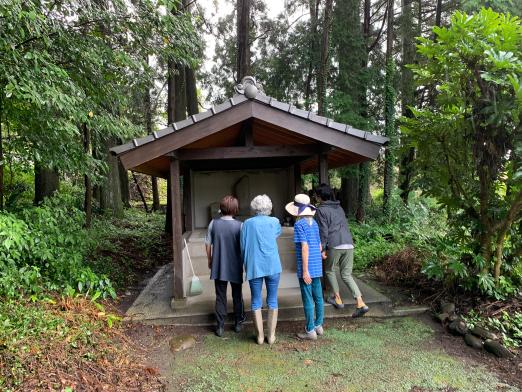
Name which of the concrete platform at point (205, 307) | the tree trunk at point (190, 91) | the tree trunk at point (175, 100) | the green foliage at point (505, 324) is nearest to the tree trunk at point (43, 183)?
the tree trunk at point (175, 100)

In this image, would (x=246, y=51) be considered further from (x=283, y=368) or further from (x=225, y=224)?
(x=283, y=368)

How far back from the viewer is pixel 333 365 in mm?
3430

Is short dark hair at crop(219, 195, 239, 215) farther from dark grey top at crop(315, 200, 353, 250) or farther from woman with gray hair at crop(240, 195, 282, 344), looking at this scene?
dark grey top at crop(315, 200, 353, 250)

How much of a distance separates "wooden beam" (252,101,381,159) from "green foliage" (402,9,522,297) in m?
0.74

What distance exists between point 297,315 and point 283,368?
123cm

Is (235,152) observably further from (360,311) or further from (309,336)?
(360,311)

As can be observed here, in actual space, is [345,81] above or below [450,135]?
above

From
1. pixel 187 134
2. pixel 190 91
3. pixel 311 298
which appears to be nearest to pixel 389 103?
pixel 190 91

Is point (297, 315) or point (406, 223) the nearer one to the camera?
point (297, 315)

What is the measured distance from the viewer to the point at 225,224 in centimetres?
397

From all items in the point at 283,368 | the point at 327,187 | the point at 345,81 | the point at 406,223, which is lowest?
the point at 283,368

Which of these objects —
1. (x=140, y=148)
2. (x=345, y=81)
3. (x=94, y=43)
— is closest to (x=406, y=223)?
(x=345, y=81)

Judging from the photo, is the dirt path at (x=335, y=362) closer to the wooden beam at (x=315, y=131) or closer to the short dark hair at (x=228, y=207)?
the short dark hair at (x=228, y=207)

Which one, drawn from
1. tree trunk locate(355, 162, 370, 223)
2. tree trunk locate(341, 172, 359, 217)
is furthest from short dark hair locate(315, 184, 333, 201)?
tree trunk locate(341, 172, 359, 217)
